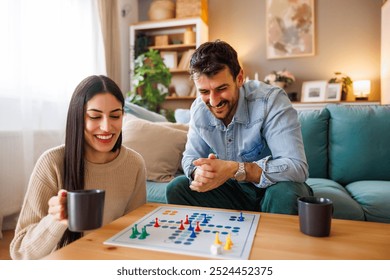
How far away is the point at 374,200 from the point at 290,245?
980mm

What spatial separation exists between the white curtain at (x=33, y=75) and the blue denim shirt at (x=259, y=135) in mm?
1475

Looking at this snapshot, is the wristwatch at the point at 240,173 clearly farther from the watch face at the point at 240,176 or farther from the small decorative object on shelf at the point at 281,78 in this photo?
the small decorative object on shelf at the point at 281,78

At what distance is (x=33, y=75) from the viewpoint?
2420mm

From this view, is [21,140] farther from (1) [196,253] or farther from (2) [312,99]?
(2) [312,99]

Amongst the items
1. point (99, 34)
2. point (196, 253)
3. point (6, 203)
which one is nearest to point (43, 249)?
point (196, 253)

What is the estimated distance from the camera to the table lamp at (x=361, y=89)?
350cm

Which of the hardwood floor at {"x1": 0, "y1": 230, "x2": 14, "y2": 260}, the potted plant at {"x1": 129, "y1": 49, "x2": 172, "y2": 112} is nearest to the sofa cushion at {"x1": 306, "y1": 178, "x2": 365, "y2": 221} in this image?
the hardwood floor at {"x1": 0, "y1": 230, "x2": 14, "y2": 260}

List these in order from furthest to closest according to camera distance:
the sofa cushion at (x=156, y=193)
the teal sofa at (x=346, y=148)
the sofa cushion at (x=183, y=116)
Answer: the sofa cushion at (x=183, y=116) < the teal sofa at (x=346, y=148) < the sofa cushion at (x=156, y=193)

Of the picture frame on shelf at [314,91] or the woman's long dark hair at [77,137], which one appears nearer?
the woman's long dark hair at [77,137]

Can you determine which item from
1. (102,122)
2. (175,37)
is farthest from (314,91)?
(102,122)

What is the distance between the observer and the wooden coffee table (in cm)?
67

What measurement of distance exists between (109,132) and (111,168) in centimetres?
15

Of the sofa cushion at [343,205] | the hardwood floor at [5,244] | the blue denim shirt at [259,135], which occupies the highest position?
the blue denim shirt at [259,135]

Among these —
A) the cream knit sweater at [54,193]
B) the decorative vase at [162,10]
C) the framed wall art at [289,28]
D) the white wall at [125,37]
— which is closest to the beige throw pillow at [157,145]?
the cream knit sweater at [54,193]
